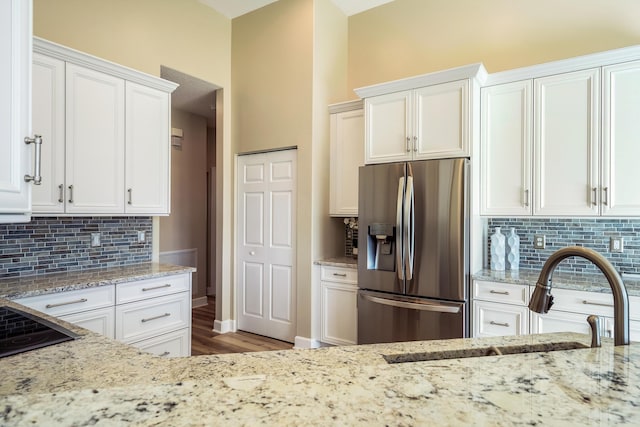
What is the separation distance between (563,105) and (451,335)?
6.16 feet

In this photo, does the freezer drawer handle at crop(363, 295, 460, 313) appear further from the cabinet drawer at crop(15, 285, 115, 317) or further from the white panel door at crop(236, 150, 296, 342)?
the cabinet drawer at crop(15, 285, 115, 317)

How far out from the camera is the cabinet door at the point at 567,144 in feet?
7.88

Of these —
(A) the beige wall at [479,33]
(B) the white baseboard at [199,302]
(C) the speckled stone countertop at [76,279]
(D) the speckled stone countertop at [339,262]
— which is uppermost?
(A) the beige wall at [479,33]

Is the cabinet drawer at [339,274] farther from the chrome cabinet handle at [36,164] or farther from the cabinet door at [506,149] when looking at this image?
the chrome cabinet handle at [36,164]

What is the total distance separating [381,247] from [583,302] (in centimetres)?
138

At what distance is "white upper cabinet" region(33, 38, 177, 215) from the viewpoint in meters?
2.22

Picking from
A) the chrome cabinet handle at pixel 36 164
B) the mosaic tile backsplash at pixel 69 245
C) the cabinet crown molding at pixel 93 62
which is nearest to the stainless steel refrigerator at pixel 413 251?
the cabinet crown molding at pixel 93 62

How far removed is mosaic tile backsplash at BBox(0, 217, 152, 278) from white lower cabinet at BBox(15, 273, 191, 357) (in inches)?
23.3

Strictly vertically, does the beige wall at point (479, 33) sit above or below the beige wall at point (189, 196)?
above

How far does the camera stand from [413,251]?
2.62 m

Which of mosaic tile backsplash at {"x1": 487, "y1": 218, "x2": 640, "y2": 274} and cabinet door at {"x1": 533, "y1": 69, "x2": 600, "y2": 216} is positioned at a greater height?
cabinet door at {"x1": 533, "y1": 69, "x2": 600, "y2": 216}

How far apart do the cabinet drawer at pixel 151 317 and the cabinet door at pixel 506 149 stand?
2.54 metres

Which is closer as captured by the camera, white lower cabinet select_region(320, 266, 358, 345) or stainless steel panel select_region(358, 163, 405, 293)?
stainless steel panel select_region(358, 163, 405, 293)

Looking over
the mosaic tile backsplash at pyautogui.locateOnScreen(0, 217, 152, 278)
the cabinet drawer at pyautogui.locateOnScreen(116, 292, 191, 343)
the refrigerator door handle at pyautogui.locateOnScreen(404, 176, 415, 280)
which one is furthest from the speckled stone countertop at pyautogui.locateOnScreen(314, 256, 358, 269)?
the mosaic tile backsplash at pyautogui.locateOnScreen(0, 217, 152, 278)
